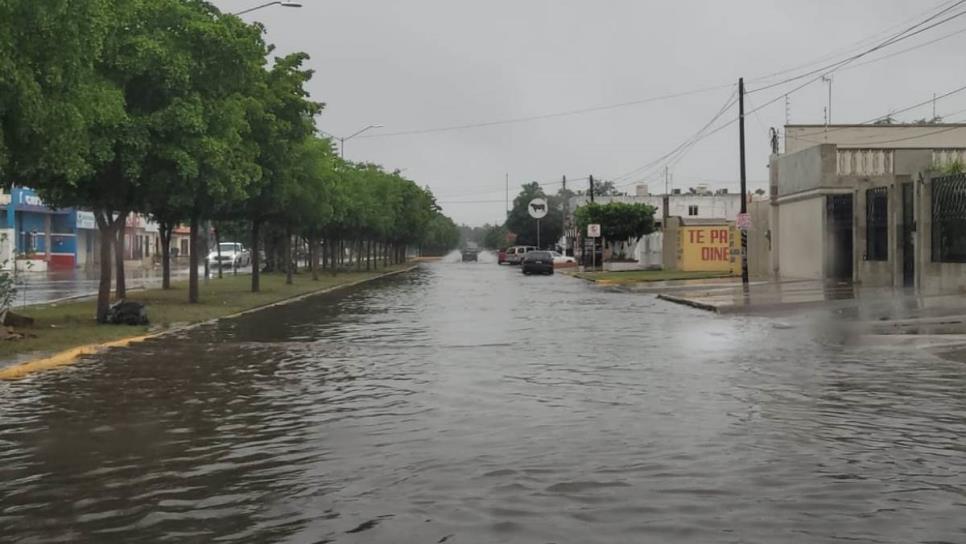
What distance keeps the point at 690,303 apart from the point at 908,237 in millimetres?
8808

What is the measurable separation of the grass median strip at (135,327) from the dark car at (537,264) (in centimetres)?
2559

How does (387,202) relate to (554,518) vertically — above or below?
above

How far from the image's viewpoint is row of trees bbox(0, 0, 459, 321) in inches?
581

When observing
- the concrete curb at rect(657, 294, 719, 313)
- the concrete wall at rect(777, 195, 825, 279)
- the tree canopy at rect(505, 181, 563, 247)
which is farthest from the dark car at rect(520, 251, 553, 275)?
the tree canopy at rect(505, 181, 563, 247)

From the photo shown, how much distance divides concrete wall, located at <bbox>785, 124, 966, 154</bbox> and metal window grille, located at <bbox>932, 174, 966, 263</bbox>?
1928cm

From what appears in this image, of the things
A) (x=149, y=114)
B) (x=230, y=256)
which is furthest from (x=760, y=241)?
(x=230, y=256)

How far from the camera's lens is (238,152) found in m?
25.5

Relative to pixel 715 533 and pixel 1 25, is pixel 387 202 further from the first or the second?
pixel 715 533

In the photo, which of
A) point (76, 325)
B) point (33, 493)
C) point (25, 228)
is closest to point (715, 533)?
point (33, 493)

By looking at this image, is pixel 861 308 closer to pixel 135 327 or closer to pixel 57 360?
pixel 135 327

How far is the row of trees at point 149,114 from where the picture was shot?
1475cm

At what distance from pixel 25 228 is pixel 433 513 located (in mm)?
67893

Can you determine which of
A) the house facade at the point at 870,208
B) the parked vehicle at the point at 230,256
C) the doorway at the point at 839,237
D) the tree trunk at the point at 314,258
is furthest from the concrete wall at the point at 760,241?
the parked vehicle at the point at 230,256

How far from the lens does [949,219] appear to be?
28531 millimetres
